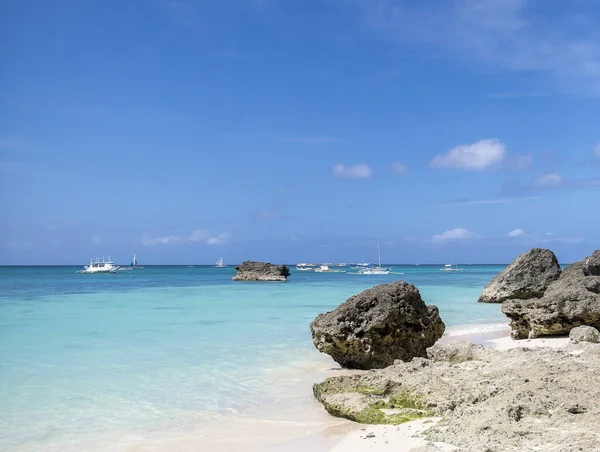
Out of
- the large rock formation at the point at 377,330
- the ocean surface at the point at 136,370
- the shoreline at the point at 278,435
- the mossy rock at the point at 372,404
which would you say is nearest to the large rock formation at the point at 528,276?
the ocean surface at the point at 136,370

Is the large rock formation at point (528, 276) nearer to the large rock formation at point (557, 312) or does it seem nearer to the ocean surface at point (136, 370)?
the ocean surface at point (136, 370)

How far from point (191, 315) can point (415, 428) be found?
55.4ft

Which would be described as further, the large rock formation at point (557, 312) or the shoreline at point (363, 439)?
the large rock formation at point (557, 312)

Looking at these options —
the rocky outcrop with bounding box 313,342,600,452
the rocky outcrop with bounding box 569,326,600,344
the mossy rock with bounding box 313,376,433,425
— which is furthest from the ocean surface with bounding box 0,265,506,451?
the rocky outcrop with bounding box 569,326,600,344

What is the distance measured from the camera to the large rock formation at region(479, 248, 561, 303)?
2491 cm

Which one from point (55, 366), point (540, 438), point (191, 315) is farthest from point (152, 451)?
point (191, 315)

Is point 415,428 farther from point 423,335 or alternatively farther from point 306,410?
point 423,335

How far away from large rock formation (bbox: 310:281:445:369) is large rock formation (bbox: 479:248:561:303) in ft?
57.2

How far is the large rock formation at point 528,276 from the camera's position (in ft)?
81.7

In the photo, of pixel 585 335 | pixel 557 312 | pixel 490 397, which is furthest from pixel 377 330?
pixel 557 312

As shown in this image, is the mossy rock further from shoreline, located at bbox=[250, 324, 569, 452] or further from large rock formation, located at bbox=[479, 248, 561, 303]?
large rock formation, located at bbox=[479, 248, 561, 303]

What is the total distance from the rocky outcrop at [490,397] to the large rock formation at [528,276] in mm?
17712

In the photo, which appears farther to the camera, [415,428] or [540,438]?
[415,428]

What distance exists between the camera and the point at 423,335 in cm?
943
